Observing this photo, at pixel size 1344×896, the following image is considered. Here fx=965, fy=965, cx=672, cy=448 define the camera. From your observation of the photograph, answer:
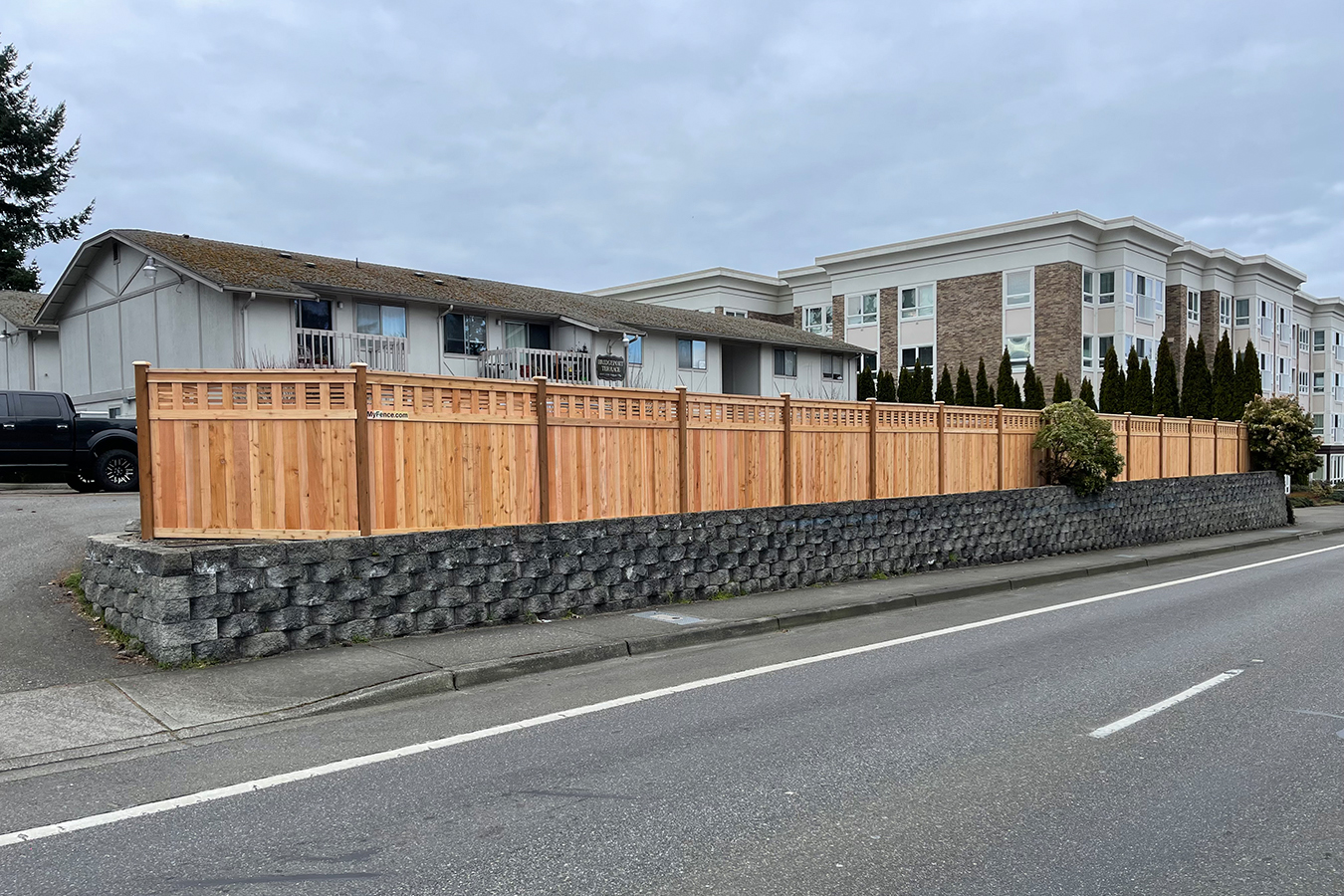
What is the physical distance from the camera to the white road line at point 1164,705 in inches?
248

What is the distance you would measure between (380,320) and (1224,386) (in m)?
40.3


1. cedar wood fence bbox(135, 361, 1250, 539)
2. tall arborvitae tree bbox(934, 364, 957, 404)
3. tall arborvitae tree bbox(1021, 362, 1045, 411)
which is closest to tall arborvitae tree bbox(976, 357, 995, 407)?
tall arborvitae tree bbox(934, 364, 957, 404)

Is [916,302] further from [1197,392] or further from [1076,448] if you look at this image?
[1076,448]

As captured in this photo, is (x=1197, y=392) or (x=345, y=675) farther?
(x=1197, y=392)

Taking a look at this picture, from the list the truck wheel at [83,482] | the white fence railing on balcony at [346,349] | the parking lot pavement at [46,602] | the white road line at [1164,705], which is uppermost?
the white fence railing on balcony at [346,349]

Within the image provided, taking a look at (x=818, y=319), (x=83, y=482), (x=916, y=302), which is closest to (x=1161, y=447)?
(x=83, y=482)

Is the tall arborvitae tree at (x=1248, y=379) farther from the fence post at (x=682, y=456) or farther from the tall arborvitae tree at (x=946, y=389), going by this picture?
the fence post at (x=682, y=456)

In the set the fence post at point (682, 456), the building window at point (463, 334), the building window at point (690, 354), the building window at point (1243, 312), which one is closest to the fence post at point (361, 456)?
the fence post at point (682, 456)

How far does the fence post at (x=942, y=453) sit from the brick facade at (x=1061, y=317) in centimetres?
3182

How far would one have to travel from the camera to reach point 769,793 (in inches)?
201

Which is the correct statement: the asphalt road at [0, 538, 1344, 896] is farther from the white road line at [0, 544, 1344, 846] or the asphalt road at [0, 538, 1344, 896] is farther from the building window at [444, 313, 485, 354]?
the building window at [444, 313, 485, 354]

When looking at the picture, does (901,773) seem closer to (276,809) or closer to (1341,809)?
(1341,809)

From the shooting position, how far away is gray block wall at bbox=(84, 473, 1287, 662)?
25.7 ft

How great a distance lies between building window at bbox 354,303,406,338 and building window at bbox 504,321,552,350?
12.1 feet
